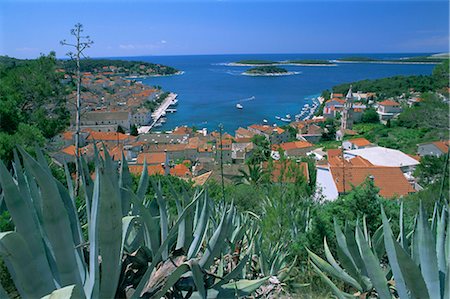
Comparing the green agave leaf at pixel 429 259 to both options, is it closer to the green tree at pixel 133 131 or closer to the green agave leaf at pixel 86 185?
the green agave leaf at pixel 86 185

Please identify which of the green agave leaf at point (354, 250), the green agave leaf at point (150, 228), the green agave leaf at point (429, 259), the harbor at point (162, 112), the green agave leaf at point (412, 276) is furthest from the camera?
the harbor at point (162, 112)

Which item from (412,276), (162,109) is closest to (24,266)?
(412,276)

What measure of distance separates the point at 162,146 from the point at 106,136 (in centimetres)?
567

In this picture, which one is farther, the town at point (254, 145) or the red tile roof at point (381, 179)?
the town at point (254, 145)

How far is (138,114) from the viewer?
54281mm

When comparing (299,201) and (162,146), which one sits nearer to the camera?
(299,201)

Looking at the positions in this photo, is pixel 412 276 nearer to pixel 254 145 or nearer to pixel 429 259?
pixel 429 259

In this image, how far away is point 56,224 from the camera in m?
1.30

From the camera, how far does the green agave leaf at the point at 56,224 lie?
48.8 inches

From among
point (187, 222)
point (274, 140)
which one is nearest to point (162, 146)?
point (274, 140)

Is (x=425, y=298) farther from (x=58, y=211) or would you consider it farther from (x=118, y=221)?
(x=58, y=211)

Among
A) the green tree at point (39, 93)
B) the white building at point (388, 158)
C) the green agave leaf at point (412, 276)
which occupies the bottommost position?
the white building at point (388, 158)

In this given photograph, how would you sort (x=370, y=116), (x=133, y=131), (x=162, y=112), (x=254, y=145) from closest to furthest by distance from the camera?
1. (x=254, y=145)
2. (x=133, y=131)
3. (x=370, y=116)
4. (x=162, y=112)

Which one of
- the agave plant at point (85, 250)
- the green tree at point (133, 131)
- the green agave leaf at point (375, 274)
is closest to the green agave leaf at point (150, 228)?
the agave plant at point (85, 250)
